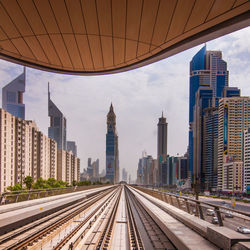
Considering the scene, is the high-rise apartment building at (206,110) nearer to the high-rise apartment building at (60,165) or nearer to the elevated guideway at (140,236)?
the high-rise apartment building at (60,165)

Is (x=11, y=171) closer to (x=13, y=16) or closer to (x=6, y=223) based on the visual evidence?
(x=6, y=223)

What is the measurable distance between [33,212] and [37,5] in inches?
365

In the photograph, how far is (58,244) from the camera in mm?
7906

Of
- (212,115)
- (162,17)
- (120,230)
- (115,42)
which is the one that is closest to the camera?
(162,17)

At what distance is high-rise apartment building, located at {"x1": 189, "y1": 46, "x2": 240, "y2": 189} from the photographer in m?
121

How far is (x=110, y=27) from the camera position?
25.2ft

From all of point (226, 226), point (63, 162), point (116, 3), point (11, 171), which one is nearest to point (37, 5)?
point (116, 3)

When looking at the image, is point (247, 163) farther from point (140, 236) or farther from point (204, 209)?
point (204, 209)

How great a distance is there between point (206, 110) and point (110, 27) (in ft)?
444

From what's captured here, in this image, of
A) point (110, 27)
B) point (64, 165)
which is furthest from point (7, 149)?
point (110, 27)

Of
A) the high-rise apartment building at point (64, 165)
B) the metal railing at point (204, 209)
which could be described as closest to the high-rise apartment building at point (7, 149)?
the high-rise apartment building at point (64, 165)

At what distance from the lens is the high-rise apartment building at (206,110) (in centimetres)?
12094

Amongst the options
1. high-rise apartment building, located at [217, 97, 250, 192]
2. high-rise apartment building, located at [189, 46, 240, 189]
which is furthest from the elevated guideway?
high-rise apartment building, located at [217, 97, 250, 192]

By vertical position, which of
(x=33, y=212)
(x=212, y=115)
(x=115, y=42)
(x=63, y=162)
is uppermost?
(x=212, y=115)
